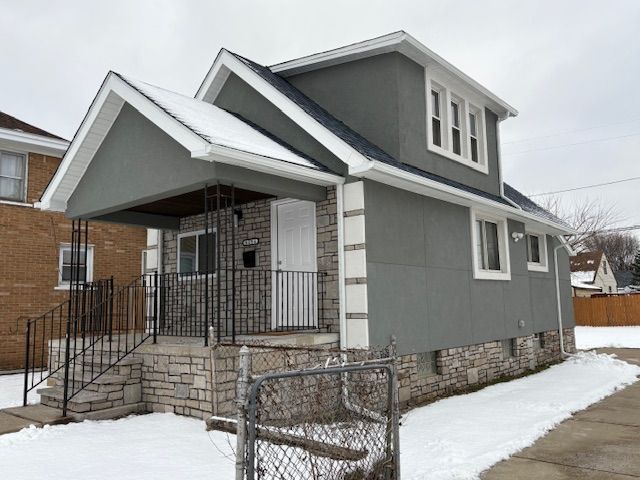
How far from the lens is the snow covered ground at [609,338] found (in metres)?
17.5

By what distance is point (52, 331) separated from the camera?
29.5ft

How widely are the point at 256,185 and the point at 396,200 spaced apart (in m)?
2.37

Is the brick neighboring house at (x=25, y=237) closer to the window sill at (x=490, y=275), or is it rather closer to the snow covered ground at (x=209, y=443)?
the snow covered ground at (x=209, y=443)

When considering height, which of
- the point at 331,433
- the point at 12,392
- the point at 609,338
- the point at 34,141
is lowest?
the point at 609,338

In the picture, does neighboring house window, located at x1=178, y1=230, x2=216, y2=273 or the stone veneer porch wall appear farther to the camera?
neighboring house window, located at x1=178, y1=230, x2=216, y2=273

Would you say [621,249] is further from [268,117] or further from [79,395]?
[79,395]

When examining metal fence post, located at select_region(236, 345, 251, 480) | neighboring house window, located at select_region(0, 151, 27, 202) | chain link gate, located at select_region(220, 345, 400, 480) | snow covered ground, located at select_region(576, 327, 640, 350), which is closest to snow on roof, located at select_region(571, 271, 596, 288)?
snow covered ground, located at select_region(576, 327, 640, 350)

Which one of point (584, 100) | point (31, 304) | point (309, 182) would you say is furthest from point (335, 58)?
point (584, 100)

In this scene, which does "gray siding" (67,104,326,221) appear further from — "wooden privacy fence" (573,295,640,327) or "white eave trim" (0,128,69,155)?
"wooden privacy fence" (573,295,640,327)

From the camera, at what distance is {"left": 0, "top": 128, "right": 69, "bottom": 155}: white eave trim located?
12414 millimetres

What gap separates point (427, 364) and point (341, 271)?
250cm

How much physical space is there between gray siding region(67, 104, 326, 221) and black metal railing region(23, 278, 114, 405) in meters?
1.30

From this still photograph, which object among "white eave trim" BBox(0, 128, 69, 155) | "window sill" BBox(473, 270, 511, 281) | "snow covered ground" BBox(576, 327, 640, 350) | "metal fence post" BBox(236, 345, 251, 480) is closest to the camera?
"metal fence post" BBox(236, 345, 251, 480)

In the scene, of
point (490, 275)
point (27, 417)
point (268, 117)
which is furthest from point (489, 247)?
point (27, 417)
